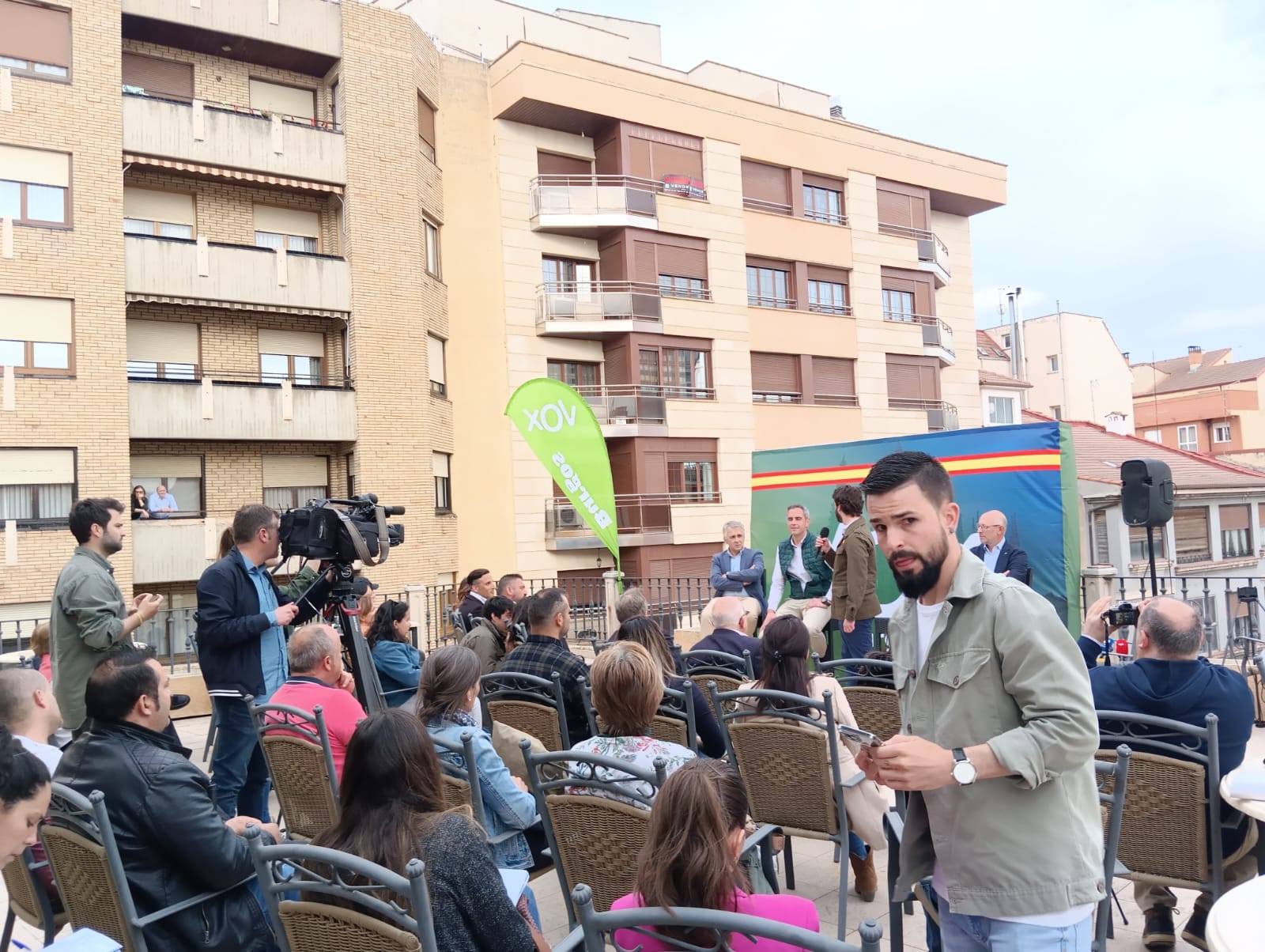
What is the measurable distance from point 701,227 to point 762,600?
17.6m

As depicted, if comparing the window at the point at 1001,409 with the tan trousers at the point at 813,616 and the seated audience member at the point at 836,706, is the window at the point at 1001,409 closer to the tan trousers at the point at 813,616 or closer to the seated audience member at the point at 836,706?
the tan trousers at the point at 813,616

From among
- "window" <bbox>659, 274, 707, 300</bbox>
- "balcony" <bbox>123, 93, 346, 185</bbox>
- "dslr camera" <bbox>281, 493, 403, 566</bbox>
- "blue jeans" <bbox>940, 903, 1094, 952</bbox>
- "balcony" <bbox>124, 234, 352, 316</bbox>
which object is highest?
"balcony" <bbox>123, 93, 346, 185</bbox>

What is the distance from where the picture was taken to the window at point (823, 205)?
89.6ft

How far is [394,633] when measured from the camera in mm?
6004

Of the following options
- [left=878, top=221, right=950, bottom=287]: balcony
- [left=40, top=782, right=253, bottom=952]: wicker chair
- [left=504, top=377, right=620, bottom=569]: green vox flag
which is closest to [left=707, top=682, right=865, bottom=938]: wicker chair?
[left=40, top=782, right=253, bottom=952]: wicker chair

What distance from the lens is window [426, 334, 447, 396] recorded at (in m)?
20.9

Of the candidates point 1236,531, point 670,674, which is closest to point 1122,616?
point 670,674

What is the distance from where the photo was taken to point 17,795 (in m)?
2.03

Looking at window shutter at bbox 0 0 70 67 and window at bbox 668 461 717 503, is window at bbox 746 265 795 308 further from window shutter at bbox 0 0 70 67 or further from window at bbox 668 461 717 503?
window shutter at bbox 0 0 70 67

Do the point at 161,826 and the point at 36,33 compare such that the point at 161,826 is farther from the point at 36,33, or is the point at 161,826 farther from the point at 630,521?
the point at 630,521

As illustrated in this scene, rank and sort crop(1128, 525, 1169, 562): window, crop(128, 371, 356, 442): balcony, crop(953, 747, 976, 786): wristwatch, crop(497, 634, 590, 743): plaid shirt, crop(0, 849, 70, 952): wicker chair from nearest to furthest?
crop(953, 747, 976, 786): wristwatch < crop(0, 849, 70, 952): wicker chair < crop(497, 634, 590, 743): plaid shirt < crop(128, 371, 356, 442): balcony < crop(1128, 525, 1169, 562): window

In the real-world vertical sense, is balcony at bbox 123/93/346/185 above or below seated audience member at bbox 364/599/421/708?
above

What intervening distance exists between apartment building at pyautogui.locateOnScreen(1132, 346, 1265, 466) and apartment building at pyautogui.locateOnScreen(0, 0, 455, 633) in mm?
51358

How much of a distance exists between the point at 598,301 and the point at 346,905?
2174 cm
